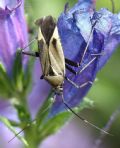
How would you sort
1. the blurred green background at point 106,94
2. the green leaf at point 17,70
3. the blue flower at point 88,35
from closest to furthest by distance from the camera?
the blue flower at point 88,35 → the green leaf at point 17,70 → the blurred green background at point 106,94

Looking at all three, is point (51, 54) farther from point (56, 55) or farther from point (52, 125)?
A: point (52, 125)

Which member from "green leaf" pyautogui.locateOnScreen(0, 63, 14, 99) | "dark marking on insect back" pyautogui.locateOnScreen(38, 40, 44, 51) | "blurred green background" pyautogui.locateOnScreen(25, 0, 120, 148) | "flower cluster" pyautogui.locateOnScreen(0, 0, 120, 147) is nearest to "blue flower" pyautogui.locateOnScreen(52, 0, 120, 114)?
"flower cluster" pyautogui.locateOnScreen(0, 0, 120, 147)

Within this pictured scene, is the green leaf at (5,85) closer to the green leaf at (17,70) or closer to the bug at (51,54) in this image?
the green leaf at (17,70)

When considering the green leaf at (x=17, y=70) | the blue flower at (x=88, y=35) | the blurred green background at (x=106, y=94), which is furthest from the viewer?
the blurred green background at (x=106, y=94)

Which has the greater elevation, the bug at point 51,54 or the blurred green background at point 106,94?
the bug at point 51,54

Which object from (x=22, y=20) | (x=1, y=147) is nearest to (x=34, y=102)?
(x=1, y=147)

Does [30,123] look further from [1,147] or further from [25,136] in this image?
[1,147]

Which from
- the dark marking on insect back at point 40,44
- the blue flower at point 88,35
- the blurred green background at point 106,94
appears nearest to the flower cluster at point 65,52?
the blue flower at point 88,35
